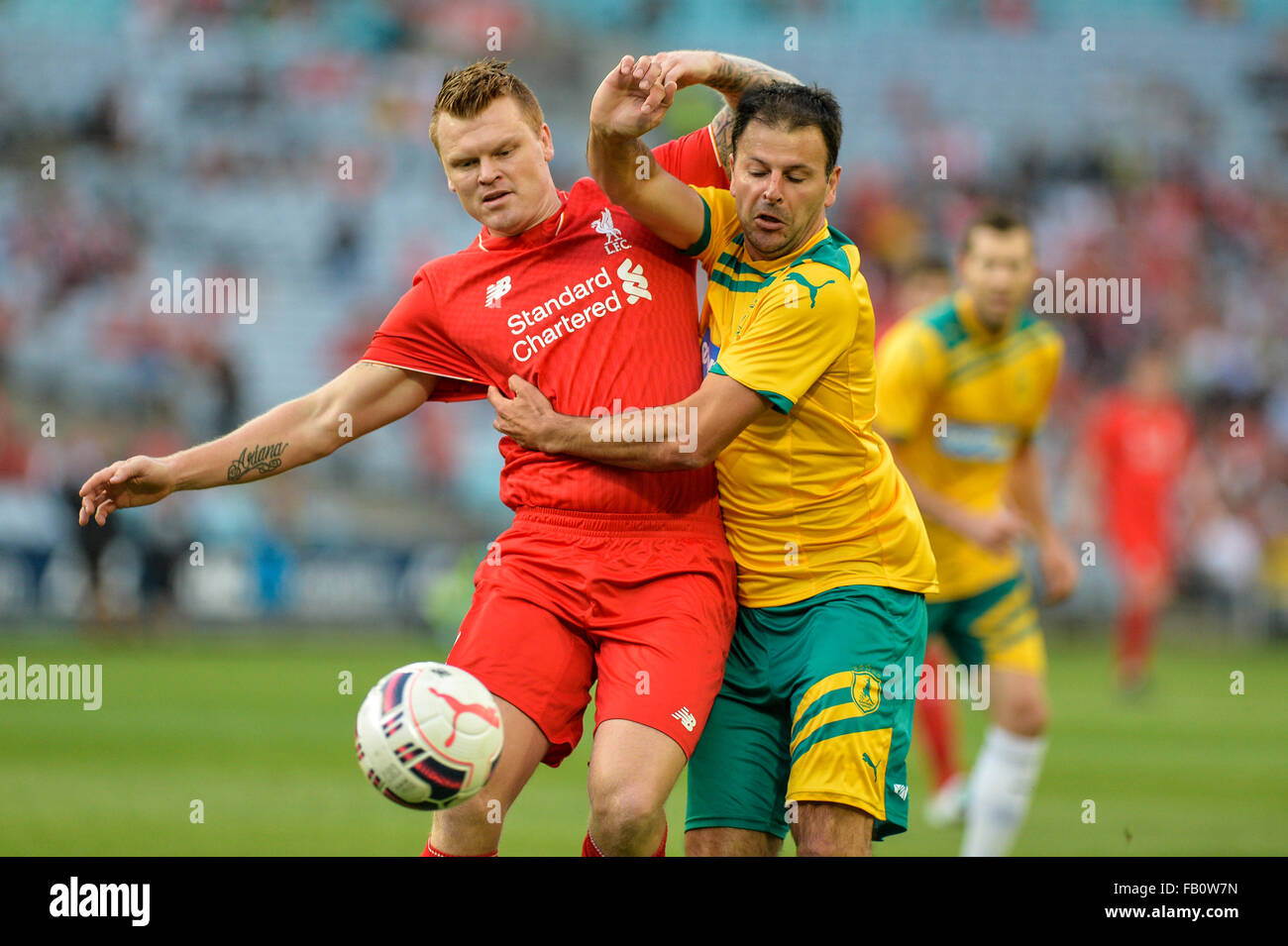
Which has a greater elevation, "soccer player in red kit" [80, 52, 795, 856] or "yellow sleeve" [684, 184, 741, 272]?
"yellow sleeve" [684, 184, 741, 272]

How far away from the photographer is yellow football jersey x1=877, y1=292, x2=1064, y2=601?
728 cm

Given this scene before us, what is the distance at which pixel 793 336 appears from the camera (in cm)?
448

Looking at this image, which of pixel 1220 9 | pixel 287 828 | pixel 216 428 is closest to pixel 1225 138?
pixel 1220 9

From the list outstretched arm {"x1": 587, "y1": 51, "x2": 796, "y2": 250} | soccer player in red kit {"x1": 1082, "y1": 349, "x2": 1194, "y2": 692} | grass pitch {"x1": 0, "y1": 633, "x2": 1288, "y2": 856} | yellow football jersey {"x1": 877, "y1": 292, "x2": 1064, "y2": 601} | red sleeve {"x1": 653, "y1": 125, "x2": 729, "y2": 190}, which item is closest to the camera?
outstretched arm {"x1": 587, "y1": 51, "x2": 796, "y2": 250}

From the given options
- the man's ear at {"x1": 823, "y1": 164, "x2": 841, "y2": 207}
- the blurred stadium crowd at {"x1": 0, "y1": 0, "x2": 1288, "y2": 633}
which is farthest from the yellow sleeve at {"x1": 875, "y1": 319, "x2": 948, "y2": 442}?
the blurred stadium crowd at {"x1": 0, "y1": 0, "x2": 1288, "y2": 633}

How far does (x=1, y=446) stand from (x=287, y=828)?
1189 cm

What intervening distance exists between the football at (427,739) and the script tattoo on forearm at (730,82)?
1981 millimetres

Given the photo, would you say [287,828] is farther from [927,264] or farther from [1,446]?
[1,446]

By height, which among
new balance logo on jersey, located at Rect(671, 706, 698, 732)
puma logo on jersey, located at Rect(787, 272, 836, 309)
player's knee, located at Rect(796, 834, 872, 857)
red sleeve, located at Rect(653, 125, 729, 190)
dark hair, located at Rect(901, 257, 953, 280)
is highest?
dark hair, located at Rect(901, 257, 953, 280)

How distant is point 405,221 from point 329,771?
13.4 m

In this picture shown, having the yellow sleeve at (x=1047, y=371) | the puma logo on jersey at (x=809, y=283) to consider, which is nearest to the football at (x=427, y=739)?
the puma logo on jersey at (x=809, y=283)

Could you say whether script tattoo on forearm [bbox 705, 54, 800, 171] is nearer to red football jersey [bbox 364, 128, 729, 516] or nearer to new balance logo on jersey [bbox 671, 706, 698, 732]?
red football jersey [bbox 364, 128, 729, 516]
